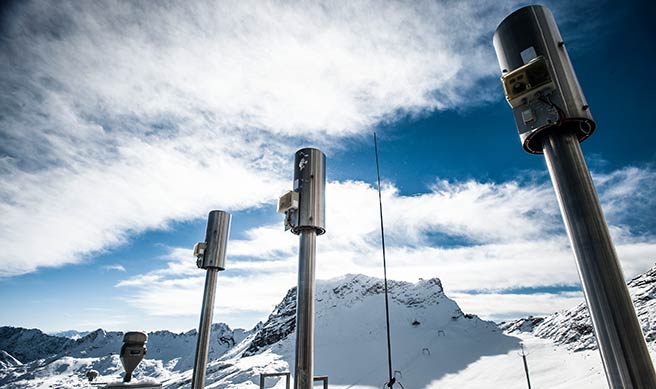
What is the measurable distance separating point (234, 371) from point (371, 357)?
56.1 ft

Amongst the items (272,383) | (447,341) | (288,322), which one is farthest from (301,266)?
(288,322)

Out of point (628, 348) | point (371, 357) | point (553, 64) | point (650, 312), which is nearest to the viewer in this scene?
point (628, 348)

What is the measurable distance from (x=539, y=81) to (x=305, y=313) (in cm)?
357

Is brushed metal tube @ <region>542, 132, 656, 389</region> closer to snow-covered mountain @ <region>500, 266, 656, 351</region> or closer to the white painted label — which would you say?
the white painted label

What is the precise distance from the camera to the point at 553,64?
8.36 ft

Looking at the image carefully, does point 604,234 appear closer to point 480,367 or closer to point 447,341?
point 480,367

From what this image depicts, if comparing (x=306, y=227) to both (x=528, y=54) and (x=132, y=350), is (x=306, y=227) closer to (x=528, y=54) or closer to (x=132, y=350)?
(x=132, y=350)

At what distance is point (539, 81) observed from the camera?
2498 millimetres

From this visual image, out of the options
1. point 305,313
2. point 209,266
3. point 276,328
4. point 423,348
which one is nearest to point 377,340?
point 423,348

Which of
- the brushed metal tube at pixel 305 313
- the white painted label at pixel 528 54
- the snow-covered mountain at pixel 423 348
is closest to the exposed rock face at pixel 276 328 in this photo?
the snow-covered mountain at pixel 423 348

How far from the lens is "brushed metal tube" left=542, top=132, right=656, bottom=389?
1.91 metres

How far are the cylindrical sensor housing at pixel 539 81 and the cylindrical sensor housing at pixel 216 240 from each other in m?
6.09

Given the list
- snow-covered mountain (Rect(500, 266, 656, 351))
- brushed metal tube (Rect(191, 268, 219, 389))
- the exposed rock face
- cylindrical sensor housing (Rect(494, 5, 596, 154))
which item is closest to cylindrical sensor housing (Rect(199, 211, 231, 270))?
brushed metal tube (Rect(191, 268, 219, 389))

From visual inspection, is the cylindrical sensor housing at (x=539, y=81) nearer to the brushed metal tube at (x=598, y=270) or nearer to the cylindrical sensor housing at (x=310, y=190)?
the brushed metal tube at (x=598, y=270)
